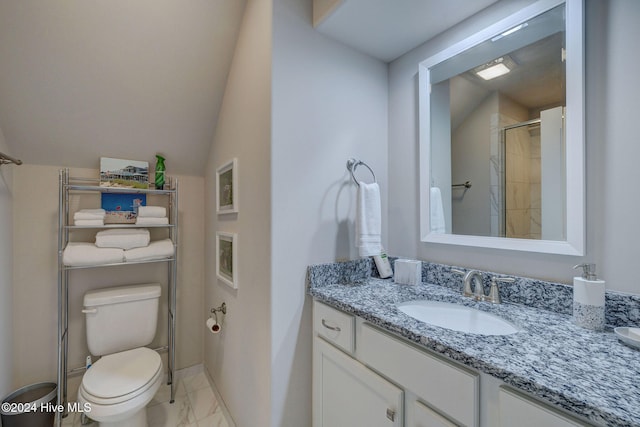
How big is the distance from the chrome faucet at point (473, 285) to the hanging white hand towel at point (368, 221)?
396 millimetres

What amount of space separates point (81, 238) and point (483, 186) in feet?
7.94

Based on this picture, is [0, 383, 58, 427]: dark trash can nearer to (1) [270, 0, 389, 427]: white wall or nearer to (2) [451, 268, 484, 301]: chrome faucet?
(1) [270, 0, 389, 427]: white wall

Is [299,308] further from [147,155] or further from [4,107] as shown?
[4,107]

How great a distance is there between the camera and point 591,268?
86cm

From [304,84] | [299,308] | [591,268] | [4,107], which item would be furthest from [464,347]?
[4,107]

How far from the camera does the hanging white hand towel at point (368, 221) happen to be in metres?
1.34

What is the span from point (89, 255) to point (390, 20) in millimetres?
2058

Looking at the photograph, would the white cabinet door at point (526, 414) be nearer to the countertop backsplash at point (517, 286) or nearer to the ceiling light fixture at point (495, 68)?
the countertop backsplash at point (517, 286)

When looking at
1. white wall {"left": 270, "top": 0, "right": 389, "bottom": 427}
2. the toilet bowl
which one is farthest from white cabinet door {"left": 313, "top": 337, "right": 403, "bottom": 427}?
the toilet bowl

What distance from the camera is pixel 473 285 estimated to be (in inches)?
46.5

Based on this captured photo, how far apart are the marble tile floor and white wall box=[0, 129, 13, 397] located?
476 mm

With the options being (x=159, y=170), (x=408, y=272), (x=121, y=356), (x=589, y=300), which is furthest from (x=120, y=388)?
(x=589, y=300)

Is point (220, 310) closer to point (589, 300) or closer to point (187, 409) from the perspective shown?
point (187, 409)

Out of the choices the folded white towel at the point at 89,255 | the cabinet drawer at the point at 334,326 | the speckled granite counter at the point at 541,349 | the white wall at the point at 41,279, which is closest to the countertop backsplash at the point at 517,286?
the speckled granite counter at the point at 541,349
